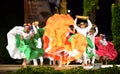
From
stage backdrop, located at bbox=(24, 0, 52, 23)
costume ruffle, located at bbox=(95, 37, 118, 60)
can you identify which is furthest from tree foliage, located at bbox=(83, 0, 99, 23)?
costume ruffle, located at bbox=(95, 37, 118, 60)

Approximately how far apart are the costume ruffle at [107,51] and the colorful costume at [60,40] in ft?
8.59

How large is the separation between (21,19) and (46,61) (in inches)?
203

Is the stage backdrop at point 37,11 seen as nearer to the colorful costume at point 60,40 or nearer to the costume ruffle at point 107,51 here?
the costume ruffle at point 107,51

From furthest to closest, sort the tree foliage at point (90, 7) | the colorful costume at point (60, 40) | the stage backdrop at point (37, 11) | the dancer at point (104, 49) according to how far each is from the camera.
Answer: the tree foliage at point (90, 7)
the stage backdrop at point (37, 11)
the dancer at point (104, 49)
the colorful costume at point (60, 40)

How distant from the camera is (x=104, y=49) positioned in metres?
25.1

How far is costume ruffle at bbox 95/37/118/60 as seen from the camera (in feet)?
82.3

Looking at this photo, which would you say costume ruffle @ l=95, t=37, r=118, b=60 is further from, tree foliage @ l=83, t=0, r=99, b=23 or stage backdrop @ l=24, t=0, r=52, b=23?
stage backdrop @ l=24, t=0, r=52, b=23

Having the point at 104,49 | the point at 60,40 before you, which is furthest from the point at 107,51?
the point at 60,40

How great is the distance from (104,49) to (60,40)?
347 cm

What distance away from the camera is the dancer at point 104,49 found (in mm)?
25000

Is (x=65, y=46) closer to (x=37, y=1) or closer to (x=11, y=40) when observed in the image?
(x=11, y=40)

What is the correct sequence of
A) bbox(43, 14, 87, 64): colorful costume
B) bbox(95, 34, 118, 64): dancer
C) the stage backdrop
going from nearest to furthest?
1. bbox(43, 14, 87, 64): colorful costume
2. bbox(95, 34, 118, 64): dancer
3. the stage backdrop

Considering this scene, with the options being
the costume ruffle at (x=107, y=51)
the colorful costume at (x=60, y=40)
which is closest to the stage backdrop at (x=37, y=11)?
the costume ruffle at (x=107, y=51)

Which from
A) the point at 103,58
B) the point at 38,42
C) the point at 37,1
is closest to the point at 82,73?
the point at 38,42
